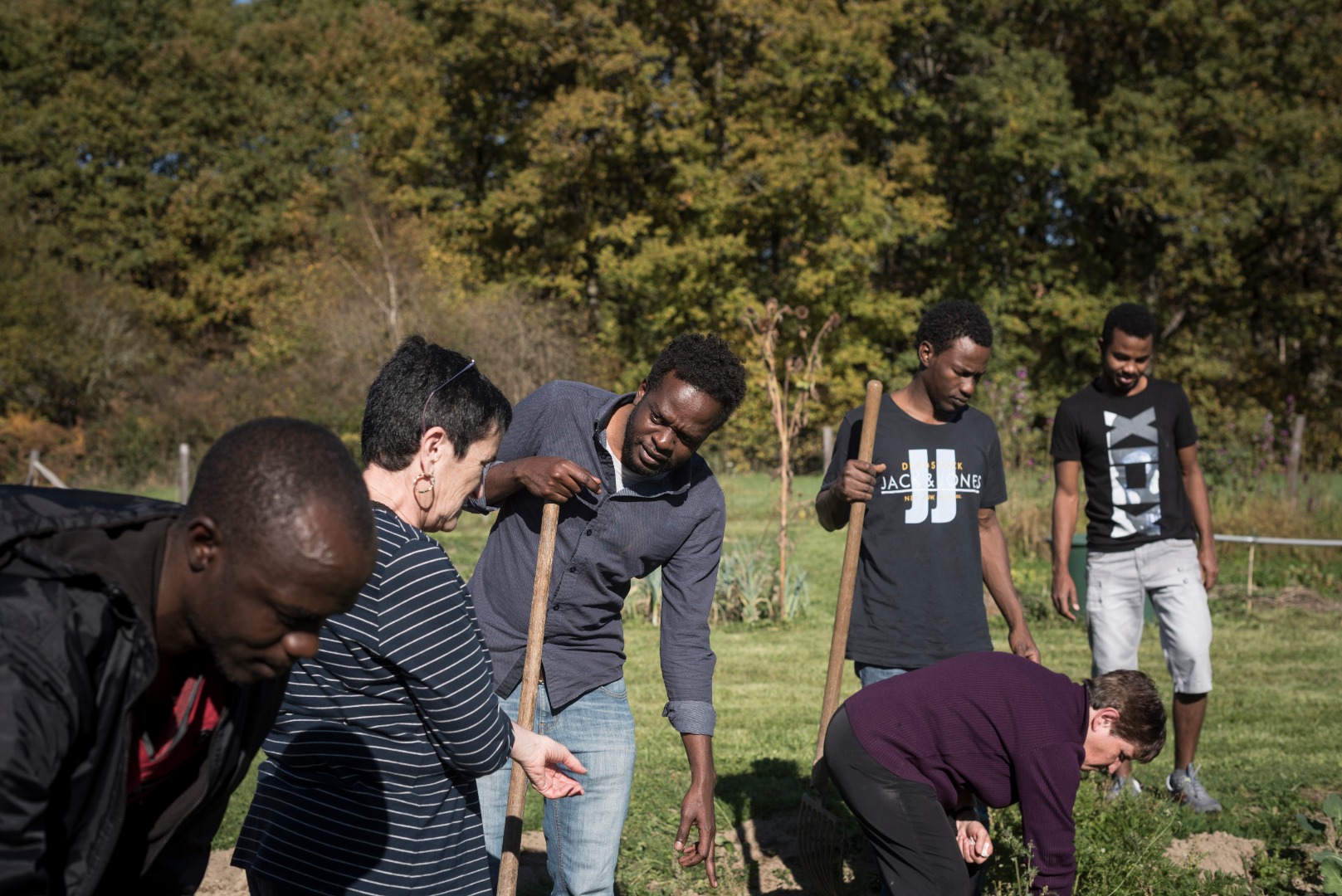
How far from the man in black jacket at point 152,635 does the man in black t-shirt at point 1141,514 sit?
448 centimetres

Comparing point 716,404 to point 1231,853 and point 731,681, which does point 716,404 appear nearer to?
point 1231,853

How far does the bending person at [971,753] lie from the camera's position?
10.4 feet

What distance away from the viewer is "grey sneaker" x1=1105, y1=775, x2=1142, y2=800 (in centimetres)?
488

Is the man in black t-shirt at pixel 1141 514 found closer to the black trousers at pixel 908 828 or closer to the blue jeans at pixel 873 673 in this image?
the blue jeans at pixel 873 673

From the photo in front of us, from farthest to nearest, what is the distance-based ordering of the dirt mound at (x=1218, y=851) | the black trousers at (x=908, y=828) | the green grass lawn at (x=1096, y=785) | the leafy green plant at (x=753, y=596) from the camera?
the leafy green plant at (x=753, y=596), the dirt mound at (x=1218, y=851), the green grass lawn at (x=1096, y=785), the black trousers at (x=908, y=828)

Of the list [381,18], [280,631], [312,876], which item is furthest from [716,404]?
[381,18]

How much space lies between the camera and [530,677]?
3.02 meters

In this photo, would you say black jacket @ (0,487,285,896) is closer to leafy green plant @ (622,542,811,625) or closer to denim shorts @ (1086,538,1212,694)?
denim shorts @ (1086,538,1212,694)

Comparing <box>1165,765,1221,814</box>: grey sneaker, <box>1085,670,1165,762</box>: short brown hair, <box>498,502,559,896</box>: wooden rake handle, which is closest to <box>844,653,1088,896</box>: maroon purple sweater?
<box>1085,670,1165,762</box>: short brown hair

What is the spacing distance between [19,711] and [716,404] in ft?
6.75

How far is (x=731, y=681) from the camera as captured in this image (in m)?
8.06

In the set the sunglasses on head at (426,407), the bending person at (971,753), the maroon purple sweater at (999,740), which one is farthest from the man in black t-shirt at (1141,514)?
the sunglasses on head at (426,407)

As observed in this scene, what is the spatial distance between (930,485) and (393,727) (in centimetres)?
249

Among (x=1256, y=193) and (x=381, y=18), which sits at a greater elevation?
(x=381, y=18)
